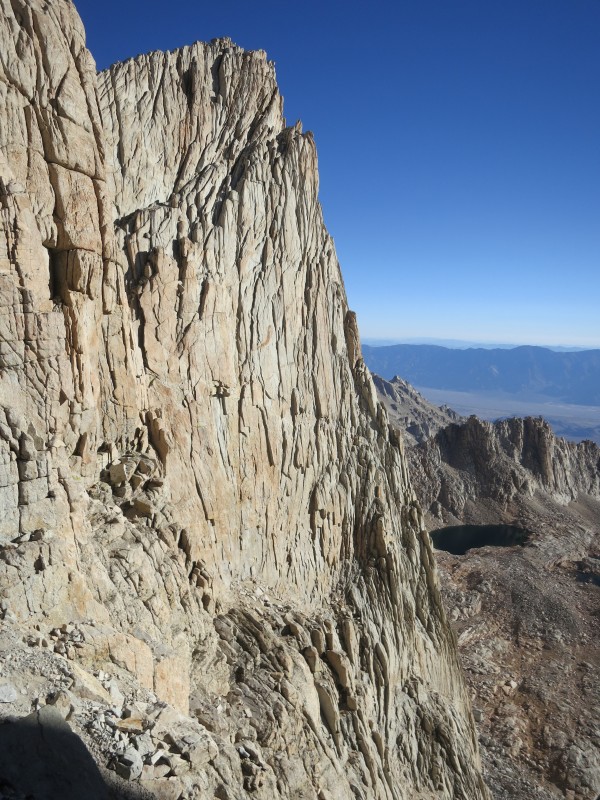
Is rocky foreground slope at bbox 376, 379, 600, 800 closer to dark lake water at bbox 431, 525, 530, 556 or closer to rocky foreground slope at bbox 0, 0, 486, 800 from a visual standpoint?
dark lake water at bbox 431, 525, 530, 556

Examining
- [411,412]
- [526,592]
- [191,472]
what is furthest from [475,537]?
[191,472]

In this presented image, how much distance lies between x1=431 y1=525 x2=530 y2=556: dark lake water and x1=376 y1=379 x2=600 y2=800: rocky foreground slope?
18.0 inches

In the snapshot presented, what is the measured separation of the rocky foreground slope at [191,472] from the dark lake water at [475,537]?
5755cm

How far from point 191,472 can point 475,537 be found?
76.3 metres

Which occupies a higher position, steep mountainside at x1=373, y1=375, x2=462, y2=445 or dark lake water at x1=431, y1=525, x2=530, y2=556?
steep mountainside at x1=373, y1=375, x2=462, y2=445

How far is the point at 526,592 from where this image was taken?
58.6 m

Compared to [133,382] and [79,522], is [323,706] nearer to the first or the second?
[79,522]

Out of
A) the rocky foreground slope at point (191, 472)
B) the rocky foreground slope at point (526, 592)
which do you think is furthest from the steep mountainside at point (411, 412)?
the rocky foreground slope at point (191, 472)

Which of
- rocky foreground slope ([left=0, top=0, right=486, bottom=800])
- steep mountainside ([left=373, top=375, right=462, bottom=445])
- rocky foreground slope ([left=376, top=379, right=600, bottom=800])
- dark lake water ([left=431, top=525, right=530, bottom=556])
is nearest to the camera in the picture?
rocky foreground slope ([left=0, top=0, right=486, bottom=800])

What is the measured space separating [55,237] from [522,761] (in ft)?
126

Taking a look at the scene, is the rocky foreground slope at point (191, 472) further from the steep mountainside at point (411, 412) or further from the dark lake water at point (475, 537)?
the steep mountainside at point (411, 412)

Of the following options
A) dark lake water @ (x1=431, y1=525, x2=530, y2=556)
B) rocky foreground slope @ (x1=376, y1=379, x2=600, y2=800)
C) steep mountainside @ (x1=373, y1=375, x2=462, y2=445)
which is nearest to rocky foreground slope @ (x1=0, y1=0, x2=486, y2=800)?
rocky foreground slope @ (x1=376, y1=379, x2=600, y2=800)

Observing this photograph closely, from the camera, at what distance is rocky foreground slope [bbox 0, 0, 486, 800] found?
1156cm

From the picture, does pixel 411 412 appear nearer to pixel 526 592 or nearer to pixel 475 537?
pixel 475 537
